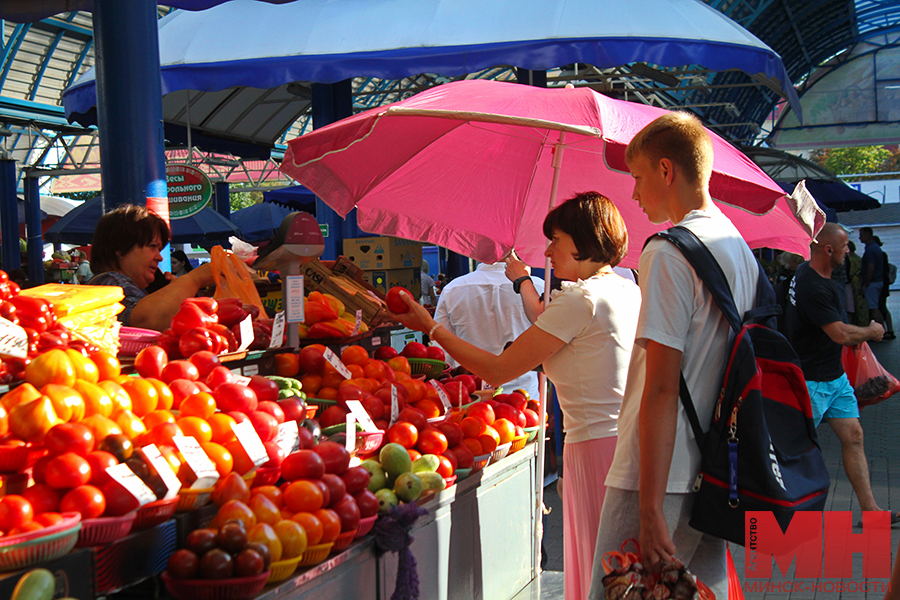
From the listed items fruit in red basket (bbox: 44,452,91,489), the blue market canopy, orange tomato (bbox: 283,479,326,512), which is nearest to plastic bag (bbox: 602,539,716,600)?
orange tomato (bbox: 283,479,326,512)

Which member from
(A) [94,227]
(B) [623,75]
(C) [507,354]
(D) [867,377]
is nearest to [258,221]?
(A) [94,227]

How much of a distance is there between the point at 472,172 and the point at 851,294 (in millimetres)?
11027

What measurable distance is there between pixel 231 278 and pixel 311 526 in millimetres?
1453

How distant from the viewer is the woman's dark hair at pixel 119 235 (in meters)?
3.29

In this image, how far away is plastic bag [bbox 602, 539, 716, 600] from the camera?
1739 millimetres

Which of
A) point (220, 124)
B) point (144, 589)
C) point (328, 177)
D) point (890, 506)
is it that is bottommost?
point (890, 506)

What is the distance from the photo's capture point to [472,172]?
3.87m

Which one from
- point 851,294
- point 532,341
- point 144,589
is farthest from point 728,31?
point 851,294

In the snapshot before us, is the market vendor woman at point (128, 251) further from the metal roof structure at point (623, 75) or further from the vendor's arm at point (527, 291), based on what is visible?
the metal roof structure at point (623, 75)

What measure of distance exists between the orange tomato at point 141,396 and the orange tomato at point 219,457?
0.23 metres

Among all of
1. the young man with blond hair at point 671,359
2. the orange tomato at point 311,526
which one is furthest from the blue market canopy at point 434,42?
the orange tomato at point 311,526

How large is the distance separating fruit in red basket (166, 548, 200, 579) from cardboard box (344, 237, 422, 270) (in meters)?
6.44

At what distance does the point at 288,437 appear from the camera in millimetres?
2205

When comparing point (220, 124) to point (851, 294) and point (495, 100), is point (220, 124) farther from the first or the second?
point (851, 294)
